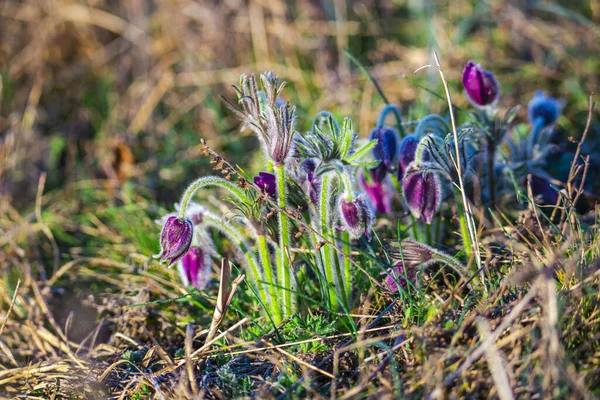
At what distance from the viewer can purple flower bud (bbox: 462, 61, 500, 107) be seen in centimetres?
188

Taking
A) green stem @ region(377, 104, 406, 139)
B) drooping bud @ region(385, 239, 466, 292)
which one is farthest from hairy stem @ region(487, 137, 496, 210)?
drooping bud @ region(385, 239, 466, 292)

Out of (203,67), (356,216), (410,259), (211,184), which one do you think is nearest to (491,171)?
(410,259)

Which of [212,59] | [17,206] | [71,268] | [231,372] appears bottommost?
[231,372]

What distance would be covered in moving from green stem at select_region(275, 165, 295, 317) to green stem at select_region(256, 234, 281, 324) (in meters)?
0.02

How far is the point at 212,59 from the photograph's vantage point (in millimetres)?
3736

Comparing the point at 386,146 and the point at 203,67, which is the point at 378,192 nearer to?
the point at 386,146

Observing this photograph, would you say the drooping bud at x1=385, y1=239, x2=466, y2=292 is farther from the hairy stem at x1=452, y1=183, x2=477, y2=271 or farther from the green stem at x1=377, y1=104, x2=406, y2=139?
the green stem at x1=377, y1=104, x2=406, y2=139

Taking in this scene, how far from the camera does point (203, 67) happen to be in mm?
3713

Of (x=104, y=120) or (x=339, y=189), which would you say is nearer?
(x=339, y=189)

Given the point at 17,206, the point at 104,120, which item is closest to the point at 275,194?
the point at 17,206

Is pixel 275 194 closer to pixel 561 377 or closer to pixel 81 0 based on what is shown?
pixel 561 377

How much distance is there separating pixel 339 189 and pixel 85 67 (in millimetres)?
2958

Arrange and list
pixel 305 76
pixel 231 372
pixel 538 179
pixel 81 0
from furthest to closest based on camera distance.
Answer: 1. pixel 81 0
2. pixel 305 76
3. pixel 538 179
4. pixel 231 372

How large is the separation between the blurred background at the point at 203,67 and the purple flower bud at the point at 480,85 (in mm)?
689
